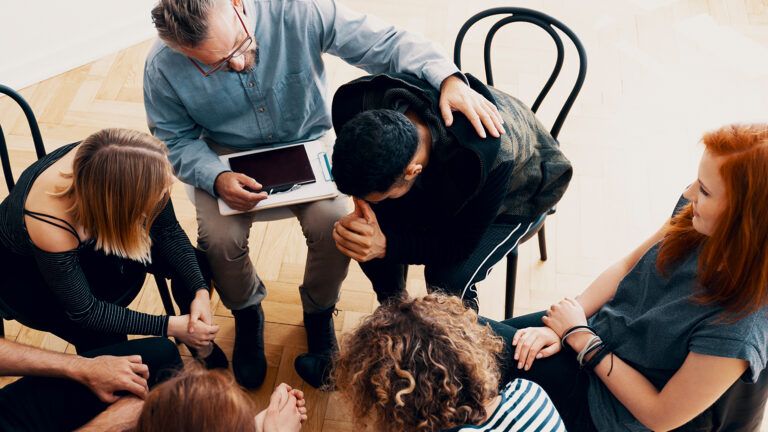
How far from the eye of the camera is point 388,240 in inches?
71.7

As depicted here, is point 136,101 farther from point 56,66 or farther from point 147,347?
point 147,347

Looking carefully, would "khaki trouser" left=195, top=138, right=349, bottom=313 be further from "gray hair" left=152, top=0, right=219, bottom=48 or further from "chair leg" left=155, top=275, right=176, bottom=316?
"gray hair" left=152, top=0, right=219, bottom=48

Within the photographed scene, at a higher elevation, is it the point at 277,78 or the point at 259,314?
the point at 277,78

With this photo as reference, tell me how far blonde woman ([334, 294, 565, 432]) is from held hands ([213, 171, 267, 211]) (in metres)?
0.63

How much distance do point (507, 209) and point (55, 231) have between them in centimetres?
114

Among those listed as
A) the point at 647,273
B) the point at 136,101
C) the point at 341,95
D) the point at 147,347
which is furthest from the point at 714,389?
the point at 136,101

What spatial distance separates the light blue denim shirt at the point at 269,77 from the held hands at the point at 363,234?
0.39 meters

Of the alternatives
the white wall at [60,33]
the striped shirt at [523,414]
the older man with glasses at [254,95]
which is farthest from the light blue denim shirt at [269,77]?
the white wall at [60,33]

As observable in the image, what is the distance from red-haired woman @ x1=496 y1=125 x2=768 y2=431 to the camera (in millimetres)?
1312

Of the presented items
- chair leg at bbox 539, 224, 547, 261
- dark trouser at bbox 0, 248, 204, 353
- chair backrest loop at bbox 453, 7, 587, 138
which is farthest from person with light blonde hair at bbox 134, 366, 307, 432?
chair leg at bbox 539, 224, 547, 261

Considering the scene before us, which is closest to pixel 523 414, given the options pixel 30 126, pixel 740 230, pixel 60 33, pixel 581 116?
pixel 740 230

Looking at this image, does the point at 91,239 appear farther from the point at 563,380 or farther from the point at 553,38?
the point at 553,38

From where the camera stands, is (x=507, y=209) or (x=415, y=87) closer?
(x=415, y=87)

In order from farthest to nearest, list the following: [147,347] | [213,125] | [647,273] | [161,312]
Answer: [161,312], [213,125], [147,347], [647,273]
